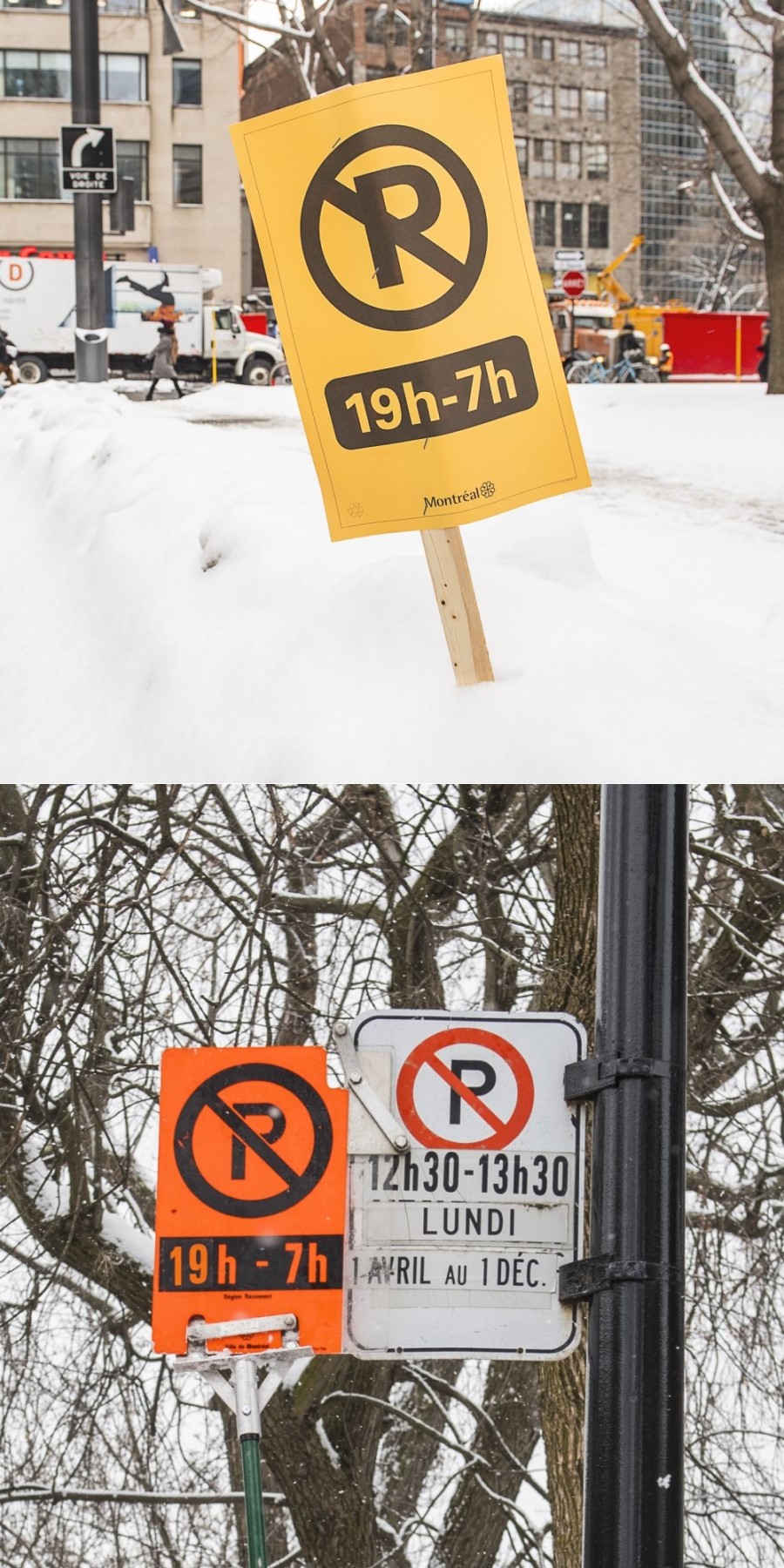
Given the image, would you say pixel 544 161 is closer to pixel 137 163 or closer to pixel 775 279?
pixel 137 163

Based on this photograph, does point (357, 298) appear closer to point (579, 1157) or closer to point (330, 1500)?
point (579, 1157)

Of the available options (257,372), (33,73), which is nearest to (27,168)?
(33,73)

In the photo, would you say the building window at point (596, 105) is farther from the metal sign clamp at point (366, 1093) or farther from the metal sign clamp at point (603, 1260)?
the metal sign clamp at point (603, 1260)

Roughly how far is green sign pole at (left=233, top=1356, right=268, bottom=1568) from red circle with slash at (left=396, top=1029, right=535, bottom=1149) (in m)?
0.58

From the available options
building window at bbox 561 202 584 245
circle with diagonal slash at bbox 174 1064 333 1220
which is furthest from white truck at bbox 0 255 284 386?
circle with diagonal slash at bbox 174 1064 333 1220

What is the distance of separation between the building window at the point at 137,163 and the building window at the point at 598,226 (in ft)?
88.8

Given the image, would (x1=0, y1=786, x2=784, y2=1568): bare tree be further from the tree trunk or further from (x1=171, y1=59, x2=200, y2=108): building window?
(x1=171, y1=59, x2=200, y2=108): building window

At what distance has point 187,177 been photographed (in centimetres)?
5503

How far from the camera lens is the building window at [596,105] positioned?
57684 millimetres

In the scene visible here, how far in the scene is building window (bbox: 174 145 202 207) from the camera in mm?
54412

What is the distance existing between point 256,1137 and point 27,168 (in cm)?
5755

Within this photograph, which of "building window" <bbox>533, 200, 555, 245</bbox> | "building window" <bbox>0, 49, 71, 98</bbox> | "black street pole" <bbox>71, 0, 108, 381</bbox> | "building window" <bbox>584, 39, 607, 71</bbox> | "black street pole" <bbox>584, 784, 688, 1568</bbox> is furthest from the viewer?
"building window" <bbox>533, 200, 555, 245</bbox>

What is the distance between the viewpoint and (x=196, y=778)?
4.83 m

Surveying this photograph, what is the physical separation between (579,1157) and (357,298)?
1.93 m
